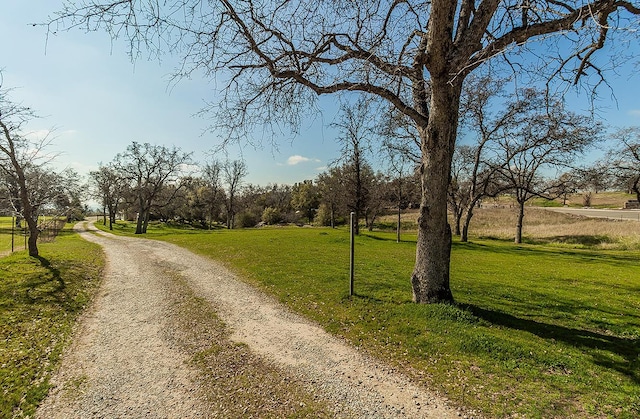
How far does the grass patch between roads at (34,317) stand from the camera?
4.09 metres

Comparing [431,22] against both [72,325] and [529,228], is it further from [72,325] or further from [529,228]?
[529,228]

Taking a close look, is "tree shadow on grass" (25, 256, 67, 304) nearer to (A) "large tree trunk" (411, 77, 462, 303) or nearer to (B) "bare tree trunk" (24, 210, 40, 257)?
(B) "bare tree trunk" (24, 210, 40, 257)

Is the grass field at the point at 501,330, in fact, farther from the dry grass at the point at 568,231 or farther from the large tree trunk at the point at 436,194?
the dry grass at the point at 568,231

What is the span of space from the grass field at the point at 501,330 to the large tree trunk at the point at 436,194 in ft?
1.64

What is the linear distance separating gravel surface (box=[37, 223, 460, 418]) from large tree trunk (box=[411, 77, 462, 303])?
7.59 feet

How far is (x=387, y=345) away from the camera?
527cm

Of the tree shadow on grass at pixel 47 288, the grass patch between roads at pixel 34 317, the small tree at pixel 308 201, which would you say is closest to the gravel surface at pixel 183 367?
the grass patch between roads at pixel 34 317

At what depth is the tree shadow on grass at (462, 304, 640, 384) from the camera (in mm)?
4477

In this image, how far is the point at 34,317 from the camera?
259 inches

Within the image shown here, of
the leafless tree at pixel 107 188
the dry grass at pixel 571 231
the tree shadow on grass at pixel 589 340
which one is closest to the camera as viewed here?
the tree shadow on grass at pixel 589 340

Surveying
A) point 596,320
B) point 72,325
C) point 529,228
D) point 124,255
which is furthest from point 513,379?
point 529,228

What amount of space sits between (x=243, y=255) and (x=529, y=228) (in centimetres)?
3261

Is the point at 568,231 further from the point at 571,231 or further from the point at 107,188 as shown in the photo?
the point at 107,188

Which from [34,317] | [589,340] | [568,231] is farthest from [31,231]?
[568,231]
